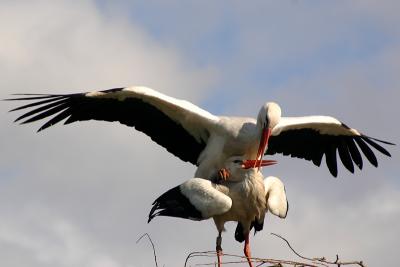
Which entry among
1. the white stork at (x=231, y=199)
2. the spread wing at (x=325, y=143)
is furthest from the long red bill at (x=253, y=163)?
the spread wing at (x=325, y=143)

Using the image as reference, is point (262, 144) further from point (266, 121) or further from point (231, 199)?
point (231, 199)

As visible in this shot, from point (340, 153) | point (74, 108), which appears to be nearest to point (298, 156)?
point (340, 153)

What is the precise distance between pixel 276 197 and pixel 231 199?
0.36 meters

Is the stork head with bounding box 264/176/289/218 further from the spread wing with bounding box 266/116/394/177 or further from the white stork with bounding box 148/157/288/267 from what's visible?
the spread wing with bounding box 266/116/394/177

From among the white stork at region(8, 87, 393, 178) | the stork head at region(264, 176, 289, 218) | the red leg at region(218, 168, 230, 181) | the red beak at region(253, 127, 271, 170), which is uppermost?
the white stork at region(8, 87, 393, 178)

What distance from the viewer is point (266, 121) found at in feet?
30.9

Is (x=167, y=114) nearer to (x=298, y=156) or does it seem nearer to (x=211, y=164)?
(x=211, y=164)

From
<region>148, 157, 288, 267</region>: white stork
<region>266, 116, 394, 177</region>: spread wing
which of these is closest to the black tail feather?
<region>148, 157, 288, 267</region>: white stork

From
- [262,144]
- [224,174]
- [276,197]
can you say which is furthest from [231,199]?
[262,144]

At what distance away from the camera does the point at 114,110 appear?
33.7 feet

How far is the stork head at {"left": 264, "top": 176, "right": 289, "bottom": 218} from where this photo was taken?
31.2 ft

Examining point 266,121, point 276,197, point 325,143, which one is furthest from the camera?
point 325,143

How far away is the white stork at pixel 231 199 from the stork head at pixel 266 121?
0.13 meters

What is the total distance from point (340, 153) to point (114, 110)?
215 cm
